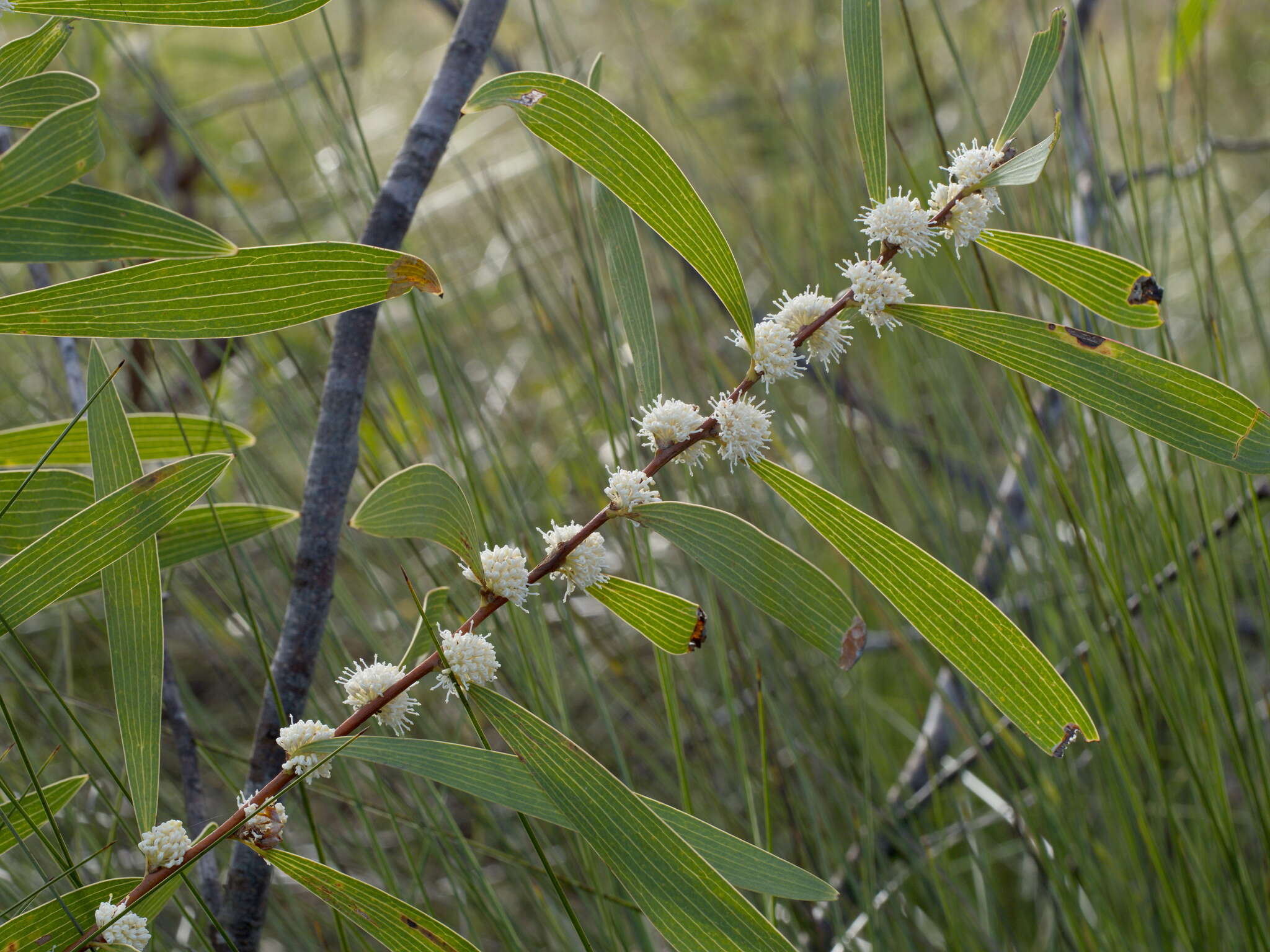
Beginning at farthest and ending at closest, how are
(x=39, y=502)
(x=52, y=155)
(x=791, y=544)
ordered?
1. (x=791, y=544)
2. (x=39, y=502)
3. (x=52, y=155)

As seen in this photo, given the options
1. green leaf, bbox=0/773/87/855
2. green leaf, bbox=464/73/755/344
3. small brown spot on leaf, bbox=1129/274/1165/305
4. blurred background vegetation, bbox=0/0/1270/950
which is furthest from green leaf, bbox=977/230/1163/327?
green leaf, bbox=0/773/87/855

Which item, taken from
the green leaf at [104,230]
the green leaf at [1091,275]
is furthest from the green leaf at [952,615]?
the green leaf at [104,230]

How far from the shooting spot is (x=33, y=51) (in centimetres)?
38

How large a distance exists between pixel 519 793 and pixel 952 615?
0.18m

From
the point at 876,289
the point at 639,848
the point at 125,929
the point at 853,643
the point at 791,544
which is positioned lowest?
the point at 125,929

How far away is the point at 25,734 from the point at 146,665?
0.62 m

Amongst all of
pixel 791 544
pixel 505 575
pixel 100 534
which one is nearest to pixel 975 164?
pixel 505 575

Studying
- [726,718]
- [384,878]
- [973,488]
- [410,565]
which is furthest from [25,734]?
[973,488]

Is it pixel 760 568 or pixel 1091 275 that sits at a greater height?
pixel 1091 275

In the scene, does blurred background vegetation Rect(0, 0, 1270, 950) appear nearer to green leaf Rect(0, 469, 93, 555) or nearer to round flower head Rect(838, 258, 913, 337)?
green leaf Rect(0, 469, 93, 555)

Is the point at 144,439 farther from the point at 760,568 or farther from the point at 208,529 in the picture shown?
the point at 760,568

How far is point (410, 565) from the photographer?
101cm

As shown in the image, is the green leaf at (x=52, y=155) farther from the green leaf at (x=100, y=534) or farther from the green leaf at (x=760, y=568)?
the green leaf at (x=760, y=568)

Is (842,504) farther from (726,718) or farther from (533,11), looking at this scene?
(726,718)
